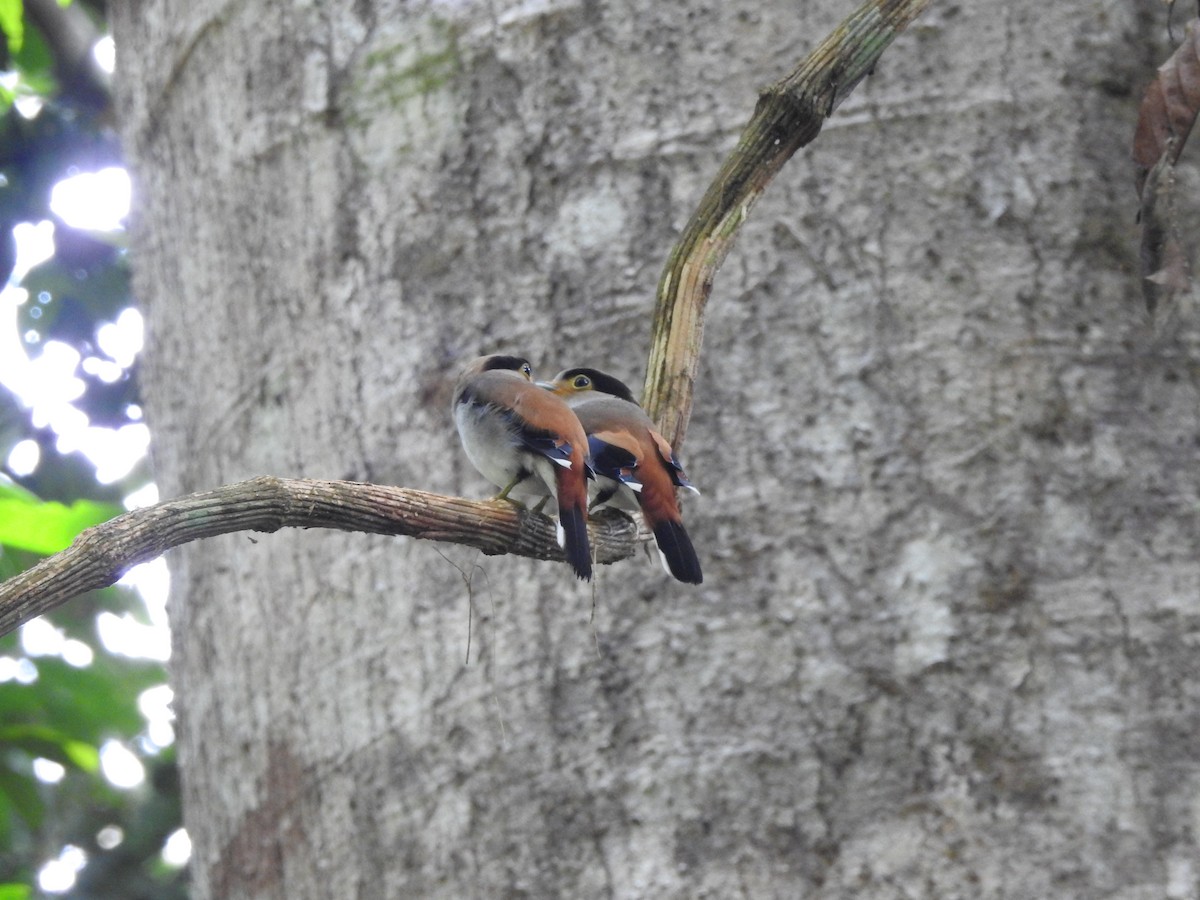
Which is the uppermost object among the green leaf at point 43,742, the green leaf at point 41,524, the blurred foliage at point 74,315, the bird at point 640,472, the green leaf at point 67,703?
the blurred foliage at point 74,315

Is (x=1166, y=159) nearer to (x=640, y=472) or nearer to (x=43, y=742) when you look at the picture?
(x=640, y=472)

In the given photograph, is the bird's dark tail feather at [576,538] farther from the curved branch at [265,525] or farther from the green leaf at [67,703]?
the green leaf at [67,703]

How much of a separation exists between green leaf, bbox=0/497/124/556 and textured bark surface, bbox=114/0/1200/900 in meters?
0.57

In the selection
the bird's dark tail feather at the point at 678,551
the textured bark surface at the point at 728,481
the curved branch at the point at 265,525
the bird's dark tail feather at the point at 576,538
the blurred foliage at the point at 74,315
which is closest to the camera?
the curved branch at the point at 265,525

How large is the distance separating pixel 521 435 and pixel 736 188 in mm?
481

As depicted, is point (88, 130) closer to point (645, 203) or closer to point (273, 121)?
point (273, 121)

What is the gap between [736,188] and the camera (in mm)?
2158

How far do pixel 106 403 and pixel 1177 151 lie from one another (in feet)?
13.9

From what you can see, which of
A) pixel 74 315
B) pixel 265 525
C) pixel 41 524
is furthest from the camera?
pixel 74 315

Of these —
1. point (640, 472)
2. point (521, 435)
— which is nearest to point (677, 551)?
point (640, 472)

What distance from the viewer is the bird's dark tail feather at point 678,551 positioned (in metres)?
2.06

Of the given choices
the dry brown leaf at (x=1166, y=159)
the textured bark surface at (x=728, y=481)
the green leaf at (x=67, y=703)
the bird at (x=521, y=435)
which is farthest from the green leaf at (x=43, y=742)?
the dry brown leaf at (x=1166, y=159)

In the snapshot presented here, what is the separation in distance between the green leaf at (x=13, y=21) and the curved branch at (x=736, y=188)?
3434 mm

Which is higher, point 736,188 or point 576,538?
point 736,188
